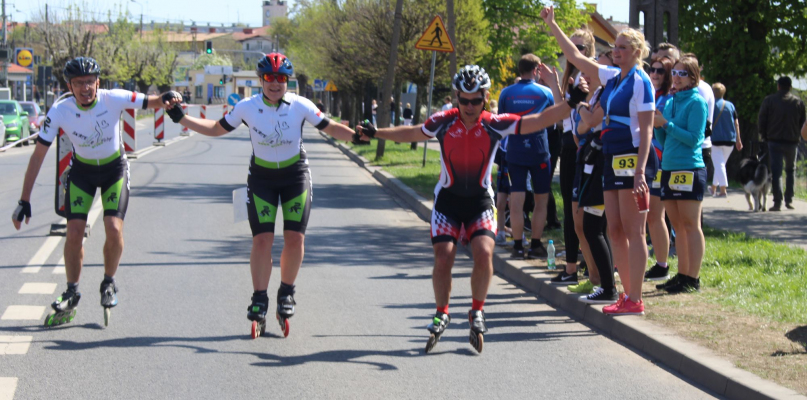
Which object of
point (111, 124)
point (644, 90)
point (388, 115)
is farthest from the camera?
point (388, 115)

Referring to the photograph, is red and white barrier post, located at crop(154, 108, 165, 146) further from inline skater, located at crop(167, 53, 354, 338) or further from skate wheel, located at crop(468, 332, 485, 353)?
skate wheel, located at crop(468, 332, 485, 353)

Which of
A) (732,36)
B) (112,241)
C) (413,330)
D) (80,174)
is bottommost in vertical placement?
(413,330)

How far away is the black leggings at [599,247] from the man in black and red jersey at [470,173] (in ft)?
4.15

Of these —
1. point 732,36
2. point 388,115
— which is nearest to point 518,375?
point 732,36

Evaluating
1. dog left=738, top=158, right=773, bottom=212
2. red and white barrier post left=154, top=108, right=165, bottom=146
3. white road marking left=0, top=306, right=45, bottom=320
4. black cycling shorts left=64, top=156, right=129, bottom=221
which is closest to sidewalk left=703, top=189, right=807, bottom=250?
dog left=738, top=158, right=773, bottom=212

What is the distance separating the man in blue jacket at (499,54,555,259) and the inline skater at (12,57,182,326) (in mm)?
3791

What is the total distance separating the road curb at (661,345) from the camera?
516cm

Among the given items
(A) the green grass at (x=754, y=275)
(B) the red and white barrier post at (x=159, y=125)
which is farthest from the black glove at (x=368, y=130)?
(B) the red and white barrier post at (x=159, y=125)

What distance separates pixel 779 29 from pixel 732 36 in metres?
→ 0.92

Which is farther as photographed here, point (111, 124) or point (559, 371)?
point (111, 124)

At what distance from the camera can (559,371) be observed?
5.83m

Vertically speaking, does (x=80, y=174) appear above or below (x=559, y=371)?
above

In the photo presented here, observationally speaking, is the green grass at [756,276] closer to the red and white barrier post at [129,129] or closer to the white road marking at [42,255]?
the white road marking at [42,255]

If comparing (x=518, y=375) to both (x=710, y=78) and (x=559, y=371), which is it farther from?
(x=710, y=78)
